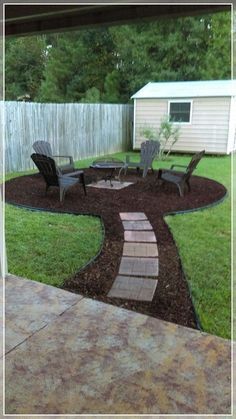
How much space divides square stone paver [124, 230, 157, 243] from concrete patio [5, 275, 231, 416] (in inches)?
60.8

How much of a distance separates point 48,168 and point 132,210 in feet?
4.76

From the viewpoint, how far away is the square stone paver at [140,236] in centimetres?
391

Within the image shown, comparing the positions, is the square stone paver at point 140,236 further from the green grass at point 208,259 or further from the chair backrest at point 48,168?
the chair backrest at point 48,168

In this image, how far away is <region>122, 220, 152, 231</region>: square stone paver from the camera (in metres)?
4.29

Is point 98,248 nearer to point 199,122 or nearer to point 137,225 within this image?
point 137,225

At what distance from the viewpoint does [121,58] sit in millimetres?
14789

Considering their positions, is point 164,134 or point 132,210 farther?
point 164,134

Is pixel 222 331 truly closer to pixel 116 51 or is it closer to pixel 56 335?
pixel 56 335

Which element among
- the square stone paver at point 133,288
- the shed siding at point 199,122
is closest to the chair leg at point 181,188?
the square stone paver at point 133,288

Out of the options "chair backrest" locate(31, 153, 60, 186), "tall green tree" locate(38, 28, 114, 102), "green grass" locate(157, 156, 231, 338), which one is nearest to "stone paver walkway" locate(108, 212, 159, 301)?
"green grass" locate(157, 156, 231, 338)

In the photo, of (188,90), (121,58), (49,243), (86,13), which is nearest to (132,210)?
(49,243)

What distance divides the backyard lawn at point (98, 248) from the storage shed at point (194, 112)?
5957 millimetres

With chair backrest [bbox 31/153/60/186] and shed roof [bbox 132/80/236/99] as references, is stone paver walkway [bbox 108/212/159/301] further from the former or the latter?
shed roof [bbox 132/80/236/99]

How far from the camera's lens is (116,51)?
591 inches
